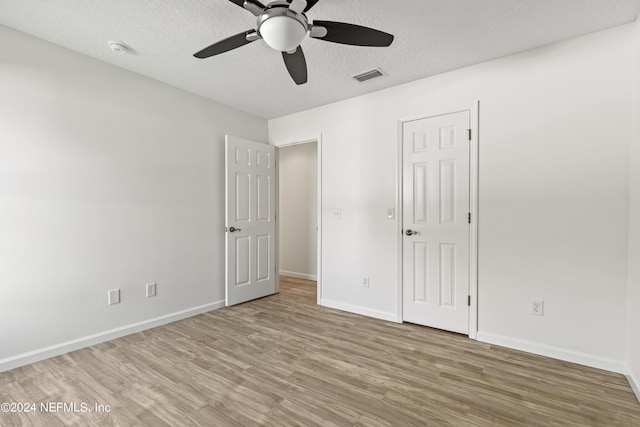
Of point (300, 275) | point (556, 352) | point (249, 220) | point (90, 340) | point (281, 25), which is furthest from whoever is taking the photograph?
point (300, 275)

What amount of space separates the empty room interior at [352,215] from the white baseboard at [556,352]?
0.01m

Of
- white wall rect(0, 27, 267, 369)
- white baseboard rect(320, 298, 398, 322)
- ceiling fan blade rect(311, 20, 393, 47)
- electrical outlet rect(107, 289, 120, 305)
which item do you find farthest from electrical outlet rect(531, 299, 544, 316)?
electrical outlet rect(107, 289, 120, 305)

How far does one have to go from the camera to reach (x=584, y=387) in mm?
1973

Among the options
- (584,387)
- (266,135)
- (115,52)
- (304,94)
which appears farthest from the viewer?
(266,135)

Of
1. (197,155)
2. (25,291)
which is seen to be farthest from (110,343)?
(197,155)

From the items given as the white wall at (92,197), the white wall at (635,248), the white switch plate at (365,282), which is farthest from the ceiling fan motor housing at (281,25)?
the white switch plate at (365,282)

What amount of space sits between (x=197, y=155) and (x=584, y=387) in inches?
157

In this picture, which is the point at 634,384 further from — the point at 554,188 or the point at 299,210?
the point at 299,210

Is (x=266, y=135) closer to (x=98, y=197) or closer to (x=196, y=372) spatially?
(x=98, y=197)

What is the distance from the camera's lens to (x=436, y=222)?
2939 millimetres

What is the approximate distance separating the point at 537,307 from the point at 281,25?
2828 millimetres

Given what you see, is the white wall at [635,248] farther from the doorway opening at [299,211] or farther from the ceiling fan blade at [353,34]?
the doorway opening at [299,211]

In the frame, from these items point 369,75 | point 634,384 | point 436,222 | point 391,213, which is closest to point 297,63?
point 369,75

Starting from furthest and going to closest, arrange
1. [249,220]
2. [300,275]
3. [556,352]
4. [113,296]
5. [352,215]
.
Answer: [300,275] < [249,220] < [352,215] < [113,296] < [556,352]
